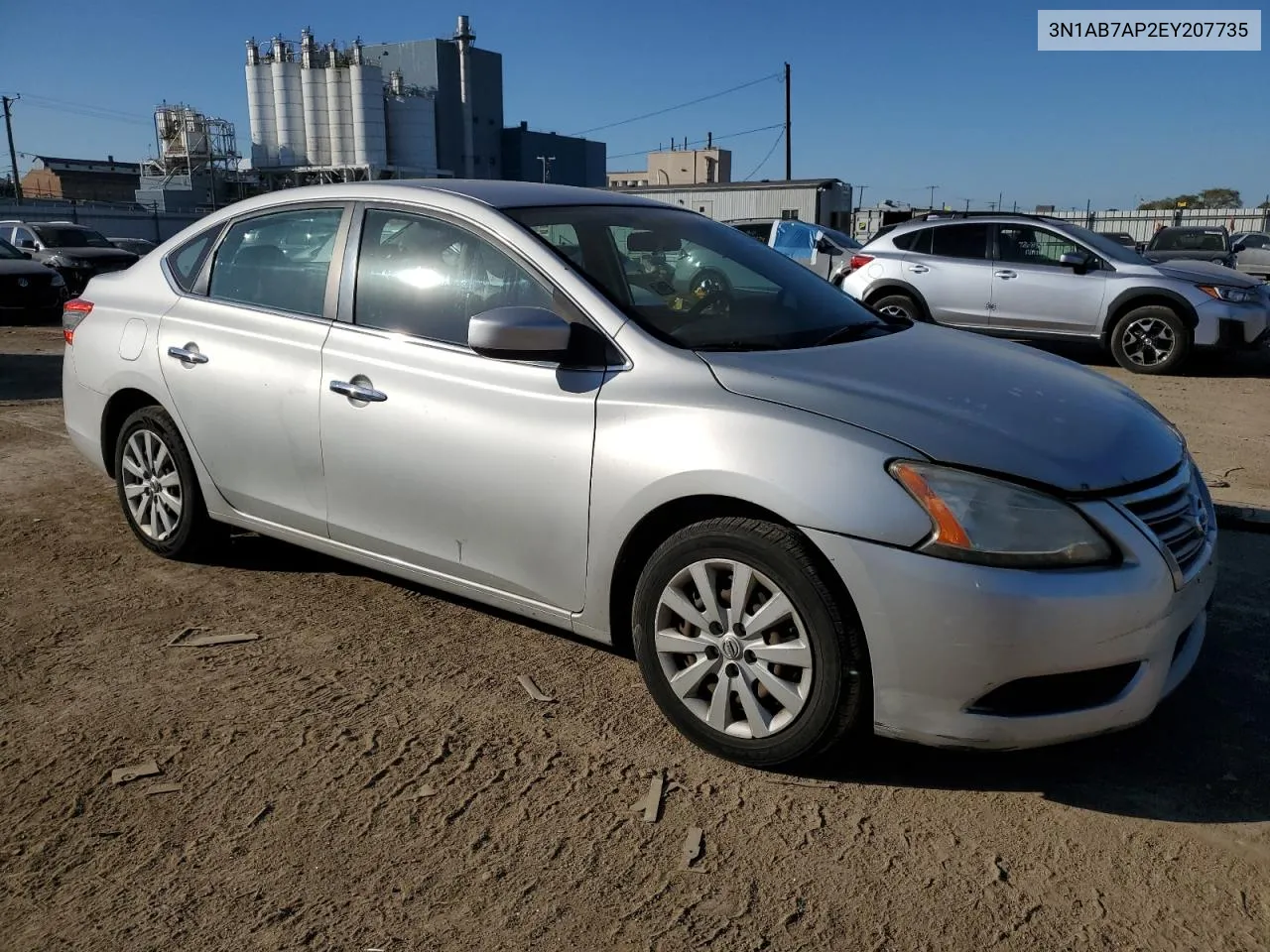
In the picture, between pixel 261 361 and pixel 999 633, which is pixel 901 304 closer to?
pixel 261 361

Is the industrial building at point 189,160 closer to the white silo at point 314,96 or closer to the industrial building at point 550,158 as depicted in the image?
the white silo at point 314,96

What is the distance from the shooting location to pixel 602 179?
93125 millimetres

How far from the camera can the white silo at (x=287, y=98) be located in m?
69.8

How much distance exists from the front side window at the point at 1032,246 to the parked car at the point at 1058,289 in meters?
0.01

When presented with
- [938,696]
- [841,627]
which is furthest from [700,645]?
[938,696]

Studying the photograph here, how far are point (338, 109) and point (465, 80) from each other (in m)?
11.0

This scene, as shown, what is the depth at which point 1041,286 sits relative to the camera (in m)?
10.5

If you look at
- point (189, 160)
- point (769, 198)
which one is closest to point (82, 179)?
point (189, 160)

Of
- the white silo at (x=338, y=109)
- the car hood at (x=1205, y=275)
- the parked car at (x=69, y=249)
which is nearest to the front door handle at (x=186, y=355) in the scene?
the car hood at (x=1205, y=275)

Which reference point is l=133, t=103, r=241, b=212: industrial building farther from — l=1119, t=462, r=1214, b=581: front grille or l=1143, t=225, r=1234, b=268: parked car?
l=1119, t=462, r=1214, b=581: front grille

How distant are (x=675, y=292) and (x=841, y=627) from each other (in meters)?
1.44

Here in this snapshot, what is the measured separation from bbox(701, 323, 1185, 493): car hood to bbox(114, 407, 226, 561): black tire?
2.52m

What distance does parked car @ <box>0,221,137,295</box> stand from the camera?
19469 millimetres

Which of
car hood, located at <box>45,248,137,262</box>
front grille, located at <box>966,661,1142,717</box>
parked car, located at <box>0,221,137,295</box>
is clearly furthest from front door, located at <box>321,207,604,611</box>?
car hood, located at <box>45,248,137,262</box>
